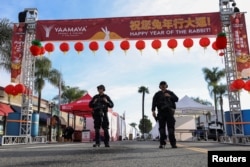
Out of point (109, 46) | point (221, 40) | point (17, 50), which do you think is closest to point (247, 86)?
point (221, 40)

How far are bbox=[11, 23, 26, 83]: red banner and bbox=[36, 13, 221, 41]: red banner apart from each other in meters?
0.90

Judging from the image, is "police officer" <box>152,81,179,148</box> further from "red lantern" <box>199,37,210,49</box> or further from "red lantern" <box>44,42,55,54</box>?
"red lantern" <box>44,42,55,54</box>

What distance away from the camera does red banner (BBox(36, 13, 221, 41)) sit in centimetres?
1627

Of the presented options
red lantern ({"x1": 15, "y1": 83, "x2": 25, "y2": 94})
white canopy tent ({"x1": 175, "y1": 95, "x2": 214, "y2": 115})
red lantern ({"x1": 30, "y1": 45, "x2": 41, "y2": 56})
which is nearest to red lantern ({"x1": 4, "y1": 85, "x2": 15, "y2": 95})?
red lantern ({"x1": 15, "y1": 83, "x2": 25, "y2": 94})

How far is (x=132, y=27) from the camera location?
16641 mm

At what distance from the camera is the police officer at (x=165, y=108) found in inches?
286

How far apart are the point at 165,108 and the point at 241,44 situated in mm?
9754

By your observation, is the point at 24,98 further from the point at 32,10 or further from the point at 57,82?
the point at 57,82

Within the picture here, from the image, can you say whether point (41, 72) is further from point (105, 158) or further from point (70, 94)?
point (105, 158)

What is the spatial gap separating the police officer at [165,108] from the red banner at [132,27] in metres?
9.37

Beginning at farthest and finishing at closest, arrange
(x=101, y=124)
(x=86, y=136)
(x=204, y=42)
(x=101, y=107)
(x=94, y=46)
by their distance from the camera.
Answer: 1. (x=86, y=136)
2. (x=94, y=46)
3. (x=204, y=42)
4. (x=101, y=124)
5. (x=101, y=107)

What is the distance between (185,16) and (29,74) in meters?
9.32

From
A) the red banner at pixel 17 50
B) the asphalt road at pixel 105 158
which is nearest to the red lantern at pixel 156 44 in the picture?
the red banner at pixel 17 50

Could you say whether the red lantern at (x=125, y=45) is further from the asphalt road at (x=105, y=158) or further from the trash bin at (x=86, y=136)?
the asphalt road at (x=105, y=158)
